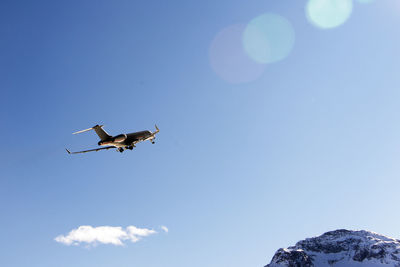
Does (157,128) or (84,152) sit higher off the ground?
(157,128)

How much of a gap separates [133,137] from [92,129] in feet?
24.9

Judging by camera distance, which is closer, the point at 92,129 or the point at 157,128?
the point at 92,129

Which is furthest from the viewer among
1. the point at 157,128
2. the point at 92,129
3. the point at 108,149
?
the point at 157,128

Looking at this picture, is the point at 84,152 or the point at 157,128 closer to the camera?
the point at 84,152

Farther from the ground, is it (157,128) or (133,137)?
(157,128)

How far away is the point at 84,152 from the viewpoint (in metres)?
49.9

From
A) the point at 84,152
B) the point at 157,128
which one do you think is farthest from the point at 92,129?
the point at 157,128

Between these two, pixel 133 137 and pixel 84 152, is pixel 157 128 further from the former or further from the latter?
pixel 84 152

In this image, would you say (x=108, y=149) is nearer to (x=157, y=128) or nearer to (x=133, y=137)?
(x=133, y=137)

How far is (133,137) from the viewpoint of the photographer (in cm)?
5281

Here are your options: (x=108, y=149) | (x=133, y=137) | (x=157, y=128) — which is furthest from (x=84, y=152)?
(x=157, y=128)

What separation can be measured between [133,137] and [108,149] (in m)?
4.99

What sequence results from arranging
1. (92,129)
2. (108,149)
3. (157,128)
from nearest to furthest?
(92,129) → (108,149) → (157,128)

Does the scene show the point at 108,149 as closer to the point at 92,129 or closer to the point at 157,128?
the point at 92,129
